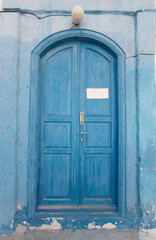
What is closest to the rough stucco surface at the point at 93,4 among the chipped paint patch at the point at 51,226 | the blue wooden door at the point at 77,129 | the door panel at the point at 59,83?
the blue wooden door at the point at 77,129

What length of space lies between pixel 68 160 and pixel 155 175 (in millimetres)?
1329

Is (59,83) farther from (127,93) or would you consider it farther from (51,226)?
(51,226)

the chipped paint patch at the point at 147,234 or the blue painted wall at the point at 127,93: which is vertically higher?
the blue painted wall at the point at 127,93

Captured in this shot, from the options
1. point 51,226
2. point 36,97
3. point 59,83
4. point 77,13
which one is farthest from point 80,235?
point 77,13

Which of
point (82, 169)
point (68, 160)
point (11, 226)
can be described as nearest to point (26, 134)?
point (68, 160)

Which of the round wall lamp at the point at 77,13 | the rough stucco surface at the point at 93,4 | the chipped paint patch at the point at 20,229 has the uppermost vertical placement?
the rough stucco surface at the point at 93,4

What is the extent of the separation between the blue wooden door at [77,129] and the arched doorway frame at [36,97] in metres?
0.13

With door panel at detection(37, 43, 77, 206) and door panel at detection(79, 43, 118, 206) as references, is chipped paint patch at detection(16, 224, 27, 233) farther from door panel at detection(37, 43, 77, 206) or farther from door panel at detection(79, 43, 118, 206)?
door panel at detection(79, 43, 118, 206)

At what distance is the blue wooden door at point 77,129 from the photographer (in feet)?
8.50

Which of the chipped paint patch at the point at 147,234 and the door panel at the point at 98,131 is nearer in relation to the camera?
the chipped paint patch at the point at 147,234

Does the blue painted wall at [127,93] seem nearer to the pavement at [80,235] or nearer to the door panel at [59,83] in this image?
the pavement at [80,235]

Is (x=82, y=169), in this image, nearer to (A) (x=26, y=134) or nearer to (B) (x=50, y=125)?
(B) (x=50, y=125)

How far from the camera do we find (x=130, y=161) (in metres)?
2.47

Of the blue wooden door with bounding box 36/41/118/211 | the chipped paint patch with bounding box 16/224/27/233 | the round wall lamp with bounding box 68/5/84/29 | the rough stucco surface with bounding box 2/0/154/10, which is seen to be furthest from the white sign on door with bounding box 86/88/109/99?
the chipped paint patch with bounding box 16/224/27/233
